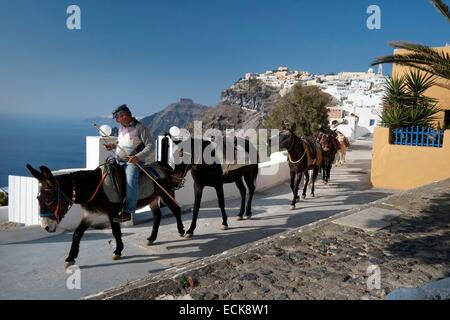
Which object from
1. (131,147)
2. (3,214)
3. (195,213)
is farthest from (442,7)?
(3,214)

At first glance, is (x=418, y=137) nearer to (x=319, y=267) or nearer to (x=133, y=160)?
(x=319, y=267)

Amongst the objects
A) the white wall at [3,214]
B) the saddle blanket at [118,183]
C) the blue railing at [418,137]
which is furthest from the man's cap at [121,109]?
the blue railing at [418,137]

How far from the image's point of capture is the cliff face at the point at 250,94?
124975 millimetres

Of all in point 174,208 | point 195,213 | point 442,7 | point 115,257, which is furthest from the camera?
point 442,7

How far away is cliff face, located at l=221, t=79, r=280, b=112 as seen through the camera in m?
125

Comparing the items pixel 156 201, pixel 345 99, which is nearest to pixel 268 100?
pixel 345 99

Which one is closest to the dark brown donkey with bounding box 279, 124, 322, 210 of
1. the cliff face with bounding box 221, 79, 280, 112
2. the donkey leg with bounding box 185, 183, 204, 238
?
the donkey leg with bounding box 185, 183, 204, 238

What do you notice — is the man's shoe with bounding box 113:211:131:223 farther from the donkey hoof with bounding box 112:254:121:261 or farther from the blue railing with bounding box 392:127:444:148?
the blue railing with bounding box 392:127:444:148

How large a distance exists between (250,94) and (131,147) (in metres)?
132

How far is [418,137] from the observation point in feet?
38.4

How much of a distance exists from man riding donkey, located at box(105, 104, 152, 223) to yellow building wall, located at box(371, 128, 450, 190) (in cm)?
903

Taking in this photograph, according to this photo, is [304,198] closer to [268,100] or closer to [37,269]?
[37,269]

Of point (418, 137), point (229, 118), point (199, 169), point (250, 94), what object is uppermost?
point (250, 94)

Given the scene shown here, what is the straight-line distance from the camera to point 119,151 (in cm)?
595
